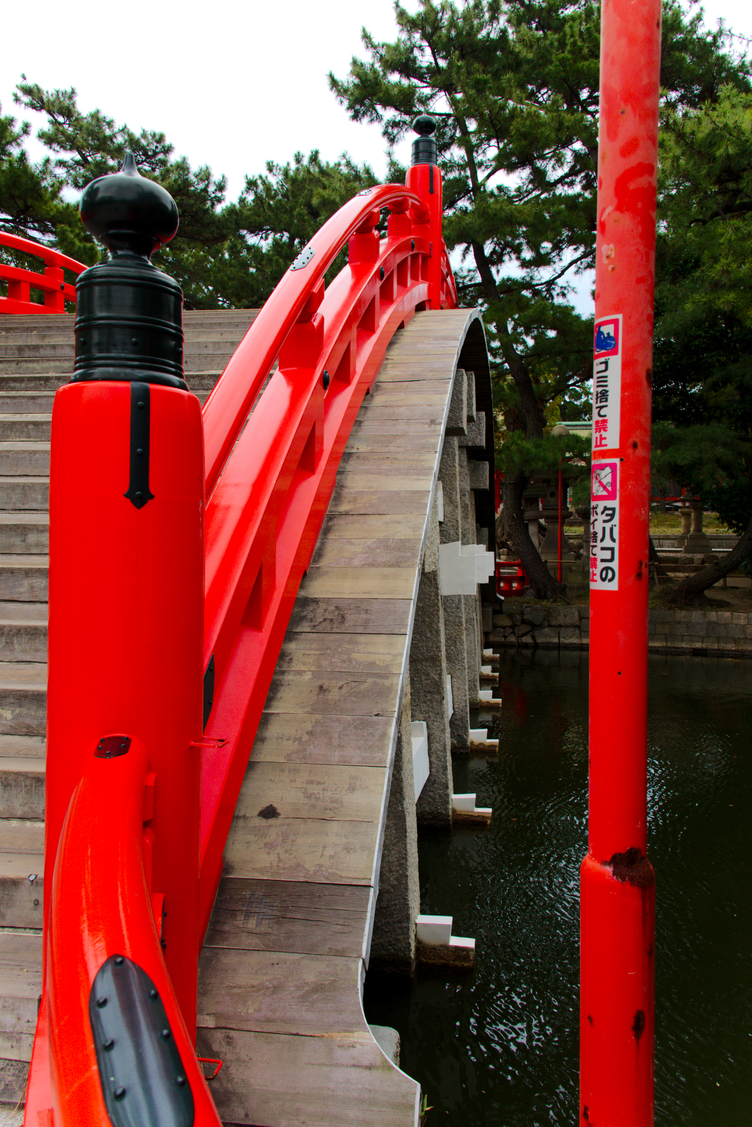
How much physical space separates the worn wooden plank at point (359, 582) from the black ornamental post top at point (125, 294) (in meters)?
1.23

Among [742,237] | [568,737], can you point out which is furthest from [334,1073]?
[742,237]

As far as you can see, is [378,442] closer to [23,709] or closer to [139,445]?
[23,709]

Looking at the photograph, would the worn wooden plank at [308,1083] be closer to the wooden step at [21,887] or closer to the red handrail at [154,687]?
the red handrail at [154,687]

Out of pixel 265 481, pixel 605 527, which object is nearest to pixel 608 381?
pixel 605 527

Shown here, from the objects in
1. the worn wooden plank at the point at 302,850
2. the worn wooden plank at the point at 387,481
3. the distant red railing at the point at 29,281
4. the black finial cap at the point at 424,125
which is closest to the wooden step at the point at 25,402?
the worn wooden plank at the point at 387,481

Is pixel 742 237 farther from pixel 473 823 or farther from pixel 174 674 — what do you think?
pixel 174 674

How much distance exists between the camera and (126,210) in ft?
3.88

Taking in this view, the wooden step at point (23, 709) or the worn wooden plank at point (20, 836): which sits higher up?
the wooden step at point (23, 709)

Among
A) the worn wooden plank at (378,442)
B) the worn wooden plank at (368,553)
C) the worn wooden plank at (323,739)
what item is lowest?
the worn wooden plank at (323,739)

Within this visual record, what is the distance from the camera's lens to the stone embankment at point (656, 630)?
519 inches

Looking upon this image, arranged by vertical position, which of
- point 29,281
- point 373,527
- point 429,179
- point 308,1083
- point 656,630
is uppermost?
point 429,179

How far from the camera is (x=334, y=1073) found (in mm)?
1364

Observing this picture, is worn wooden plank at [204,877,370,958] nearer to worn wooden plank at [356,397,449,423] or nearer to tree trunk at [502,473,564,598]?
worn wooden plank at [356,397,449,423]

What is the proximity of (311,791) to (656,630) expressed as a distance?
12827 millimetres
